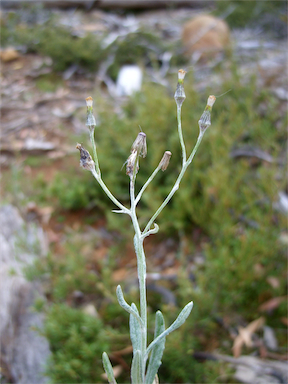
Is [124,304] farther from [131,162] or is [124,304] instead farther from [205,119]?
Answer: [205,119]

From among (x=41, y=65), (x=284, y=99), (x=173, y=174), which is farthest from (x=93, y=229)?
(x=41, y=65)

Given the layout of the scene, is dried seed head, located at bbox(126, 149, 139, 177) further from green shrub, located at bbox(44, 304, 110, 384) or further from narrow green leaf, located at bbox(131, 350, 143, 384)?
green shrub, located at bbox(44, 304, 110, 384)

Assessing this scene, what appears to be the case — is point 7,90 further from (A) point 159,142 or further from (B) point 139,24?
(A) point 159,142

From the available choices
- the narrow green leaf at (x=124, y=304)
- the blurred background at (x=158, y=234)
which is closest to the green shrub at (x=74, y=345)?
the blurred background at (x=158, y=234)

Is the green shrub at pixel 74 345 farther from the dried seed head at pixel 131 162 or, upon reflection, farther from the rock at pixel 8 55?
the rock at pixel 8 55

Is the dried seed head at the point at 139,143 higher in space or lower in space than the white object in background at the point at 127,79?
higher

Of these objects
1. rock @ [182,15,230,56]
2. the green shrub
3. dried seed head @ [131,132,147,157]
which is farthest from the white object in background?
dried seed head @ [131,132,147,157]
